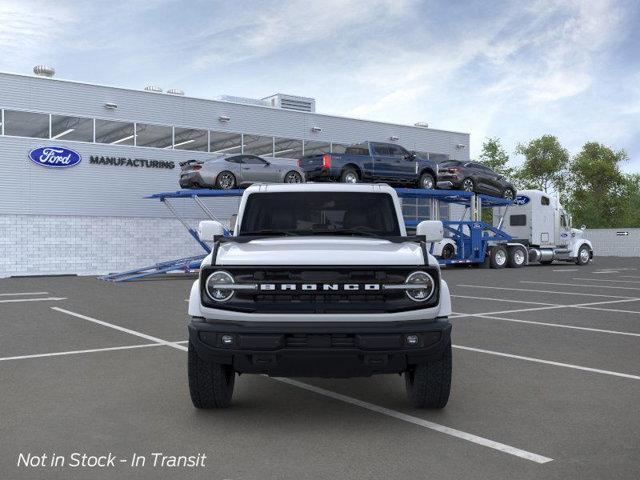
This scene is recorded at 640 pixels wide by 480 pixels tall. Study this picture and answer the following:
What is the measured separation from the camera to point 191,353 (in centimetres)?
519

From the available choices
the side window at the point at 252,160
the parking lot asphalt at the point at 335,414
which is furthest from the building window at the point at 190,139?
the parking lot asphalt at the point at 335,414

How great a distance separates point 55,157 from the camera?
27266 millimetres

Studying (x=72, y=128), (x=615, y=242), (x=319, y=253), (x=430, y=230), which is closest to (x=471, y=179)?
(x=72, y=128)

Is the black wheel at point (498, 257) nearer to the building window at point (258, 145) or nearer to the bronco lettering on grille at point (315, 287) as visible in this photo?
the building window at point (258, 145)

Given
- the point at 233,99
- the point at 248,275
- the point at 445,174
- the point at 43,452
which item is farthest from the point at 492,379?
the point at 233,99

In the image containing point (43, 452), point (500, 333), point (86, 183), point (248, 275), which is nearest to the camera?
point (43, 452)

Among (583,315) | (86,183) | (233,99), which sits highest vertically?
(233,99)

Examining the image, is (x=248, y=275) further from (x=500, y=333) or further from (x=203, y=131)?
(x=203, y=131)

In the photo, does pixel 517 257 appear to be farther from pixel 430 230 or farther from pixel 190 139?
pixel 430 230

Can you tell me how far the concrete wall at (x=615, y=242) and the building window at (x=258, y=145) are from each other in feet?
97.4

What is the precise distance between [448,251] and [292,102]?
12.4 meters

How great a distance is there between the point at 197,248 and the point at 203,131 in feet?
17.4

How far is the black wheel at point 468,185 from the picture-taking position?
2836 centimetres

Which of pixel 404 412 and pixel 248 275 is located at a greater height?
pixel 248 275
